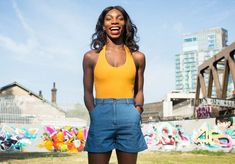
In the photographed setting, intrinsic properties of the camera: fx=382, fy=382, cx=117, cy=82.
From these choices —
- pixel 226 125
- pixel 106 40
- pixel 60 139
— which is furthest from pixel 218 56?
pixel 106 40

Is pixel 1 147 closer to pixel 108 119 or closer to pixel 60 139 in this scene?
pixel 60 139

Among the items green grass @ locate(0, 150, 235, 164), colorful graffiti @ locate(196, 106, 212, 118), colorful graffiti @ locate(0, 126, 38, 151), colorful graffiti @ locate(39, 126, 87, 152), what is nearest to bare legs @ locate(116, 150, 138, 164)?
green grass @ locate(0, 150, 235, 164)

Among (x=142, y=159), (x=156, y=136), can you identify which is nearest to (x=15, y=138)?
(x=156, y=136)

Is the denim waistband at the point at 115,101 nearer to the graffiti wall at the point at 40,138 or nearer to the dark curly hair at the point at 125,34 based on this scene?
the dark curly hair at the point at 125,34

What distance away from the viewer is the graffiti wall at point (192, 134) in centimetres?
2509

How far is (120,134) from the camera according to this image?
3066 millimetres

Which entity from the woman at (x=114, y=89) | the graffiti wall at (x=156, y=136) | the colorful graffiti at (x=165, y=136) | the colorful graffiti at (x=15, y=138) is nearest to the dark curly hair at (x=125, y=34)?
the woman at (x=114, y=89)

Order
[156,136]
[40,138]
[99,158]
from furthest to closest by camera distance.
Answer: [156,136], [40,138], [99,158]

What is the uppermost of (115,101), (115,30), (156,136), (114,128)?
(115,30)

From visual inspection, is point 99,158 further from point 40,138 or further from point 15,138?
point 40,138

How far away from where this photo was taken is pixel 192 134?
28.1 m

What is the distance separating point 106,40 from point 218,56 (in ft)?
80.1

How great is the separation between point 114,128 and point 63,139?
2933 cm

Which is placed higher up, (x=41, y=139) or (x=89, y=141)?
(x=89, y=141)
